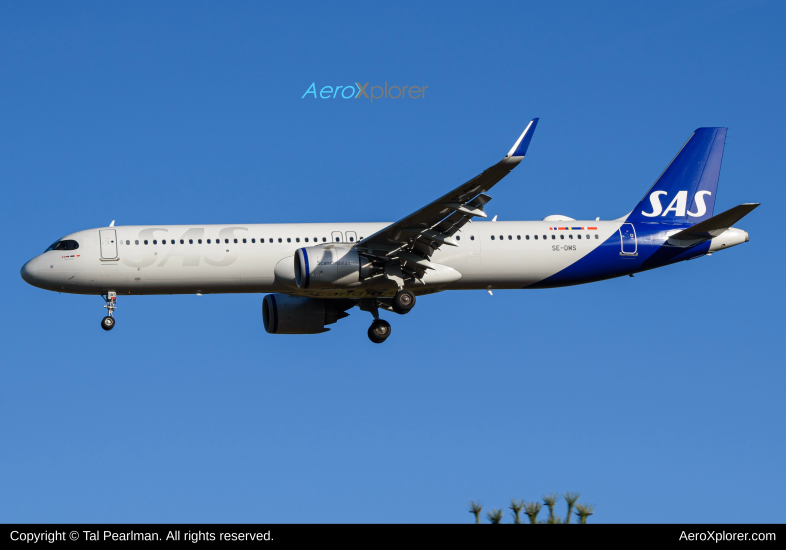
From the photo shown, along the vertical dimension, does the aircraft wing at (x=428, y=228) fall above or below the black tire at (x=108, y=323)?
above

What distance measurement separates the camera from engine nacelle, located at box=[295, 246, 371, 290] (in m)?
36.8

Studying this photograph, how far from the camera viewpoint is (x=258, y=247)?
3850cm

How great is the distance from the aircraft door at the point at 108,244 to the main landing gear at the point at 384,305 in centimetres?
950

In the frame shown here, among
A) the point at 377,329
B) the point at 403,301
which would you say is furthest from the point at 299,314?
the point at 403,301

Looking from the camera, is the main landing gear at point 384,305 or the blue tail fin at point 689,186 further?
the blue tail fin at point 689,186

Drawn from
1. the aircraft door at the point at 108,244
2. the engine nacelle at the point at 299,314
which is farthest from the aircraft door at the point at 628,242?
the aircraft door at the point at 108,244

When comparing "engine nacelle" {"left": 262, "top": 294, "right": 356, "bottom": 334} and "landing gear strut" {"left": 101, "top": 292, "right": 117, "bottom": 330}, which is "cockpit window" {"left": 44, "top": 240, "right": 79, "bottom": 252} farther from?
"engine nacelle" {"left": 262, "top": 294, "right": 356, "bottom": 334}

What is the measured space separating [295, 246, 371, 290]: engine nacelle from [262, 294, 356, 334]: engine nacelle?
4850 mm

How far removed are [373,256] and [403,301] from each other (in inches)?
85.2

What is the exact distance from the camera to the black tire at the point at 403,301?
38.5 meters

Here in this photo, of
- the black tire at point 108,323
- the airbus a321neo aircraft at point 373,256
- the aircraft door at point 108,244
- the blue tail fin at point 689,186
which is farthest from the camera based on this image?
the blue tail fin at point 689,186

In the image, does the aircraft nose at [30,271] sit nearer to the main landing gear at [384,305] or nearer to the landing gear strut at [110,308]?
the landing gear strut at [110,308]
